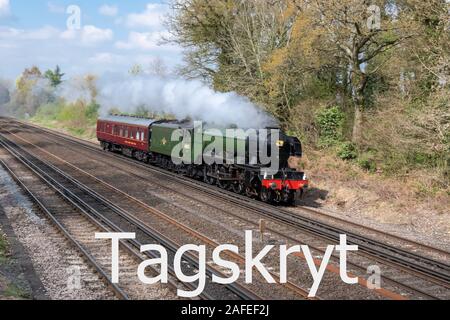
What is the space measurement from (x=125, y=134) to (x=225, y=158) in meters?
13.0

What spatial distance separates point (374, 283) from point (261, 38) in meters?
20.5

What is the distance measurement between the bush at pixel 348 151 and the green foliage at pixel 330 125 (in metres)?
1.33

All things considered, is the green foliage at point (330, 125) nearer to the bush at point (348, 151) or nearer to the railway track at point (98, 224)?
the bush at point (348, 151)

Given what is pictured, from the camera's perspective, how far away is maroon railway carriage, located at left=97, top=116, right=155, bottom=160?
27938mm

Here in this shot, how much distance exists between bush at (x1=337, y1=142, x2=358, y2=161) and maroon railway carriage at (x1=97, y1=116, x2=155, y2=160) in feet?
32.4

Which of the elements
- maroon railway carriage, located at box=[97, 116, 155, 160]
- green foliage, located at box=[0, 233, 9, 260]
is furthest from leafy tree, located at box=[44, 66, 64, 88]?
green foliage, located at box=[0, 233, 9, 260]

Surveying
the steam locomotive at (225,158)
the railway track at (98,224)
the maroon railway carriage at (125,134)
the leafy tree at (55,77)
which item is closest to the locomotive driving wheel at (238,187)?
the steam locomotive at (225,158)

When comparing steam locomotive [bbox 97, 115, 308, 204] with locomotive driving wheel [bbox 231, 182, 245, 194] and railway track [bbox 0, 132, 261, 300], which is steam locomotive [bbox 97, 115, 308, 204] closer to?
locomotive driving wheel [bbox 231, 182, 245, 194]

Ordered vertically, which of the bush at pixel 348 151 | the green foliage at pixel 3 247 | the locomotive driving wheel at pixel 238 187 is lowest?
the green foliage at pixel 3 247

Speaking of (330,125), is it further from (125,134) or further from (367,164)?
(125,134)

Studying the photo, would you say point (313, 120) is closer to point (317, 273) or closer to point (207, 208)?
point (207, 208)

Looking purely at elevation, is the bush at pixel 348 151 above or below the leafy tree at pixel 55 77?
below

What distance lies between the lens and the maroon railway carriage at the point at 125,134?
27.9 m

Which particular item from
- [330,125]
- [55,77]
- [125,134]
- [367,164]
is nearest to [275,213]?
[367,164]
